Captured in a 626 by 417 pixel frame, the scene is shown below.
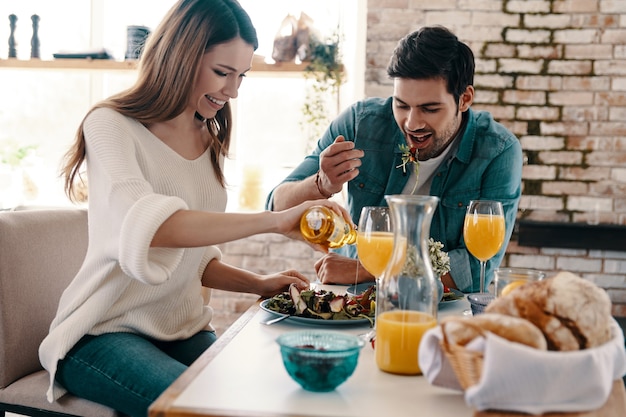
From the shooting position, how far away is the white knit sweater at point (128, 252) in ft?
4.59

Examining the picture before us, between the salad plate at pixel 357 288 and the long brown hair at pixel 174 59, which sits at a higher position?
the long brown hair at pixel 174 59

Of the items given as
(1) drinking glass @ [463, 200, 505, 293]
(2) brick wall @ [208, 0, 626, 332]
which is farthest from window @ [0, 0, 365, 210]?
(1) drinking glass @ [463, 200, 505, 293]

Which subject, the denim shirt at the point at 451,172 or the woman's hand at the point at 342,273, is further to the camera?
the denim shirt at the point at 451,172

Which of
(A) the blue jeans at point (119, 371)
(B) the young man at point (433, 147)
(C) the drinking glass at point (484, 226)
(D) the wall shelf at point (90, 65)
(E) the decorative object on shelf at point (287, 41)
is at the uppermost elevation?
(E) the decorative object on shelf at point (287, 41)

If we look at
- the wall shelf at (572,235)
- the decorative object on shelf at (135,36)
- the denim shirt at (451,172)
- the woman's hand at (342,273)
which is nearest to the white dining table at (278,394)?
the woman's hand at (342,273)

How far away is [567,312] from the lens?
91 cm

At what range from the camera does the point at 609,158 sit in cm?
356

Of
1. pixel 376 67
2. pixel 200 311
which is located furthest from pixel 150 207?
pixel 376 67

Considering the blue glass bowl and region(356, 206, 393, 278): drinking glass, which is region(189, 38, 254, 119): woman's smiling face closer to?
region(356, 206, 393, 278): drinking glass

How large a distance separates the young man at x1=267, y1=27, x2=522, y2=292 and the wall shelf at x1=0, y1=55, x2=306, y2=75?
156cm

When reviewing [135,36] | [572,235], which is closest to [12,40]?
[135,36]

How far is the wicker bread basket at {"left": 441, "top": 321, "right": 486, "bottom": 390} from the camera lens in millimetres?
875

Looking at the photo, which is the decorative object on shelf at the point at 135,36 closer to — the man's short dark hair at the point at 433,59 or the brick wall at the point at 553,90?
the brick wall at the point at 553,90

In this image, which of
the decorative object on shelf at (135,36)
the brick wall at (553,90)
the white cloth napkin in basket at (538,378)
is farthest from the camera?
the decorative object on shelf at (135,36)
